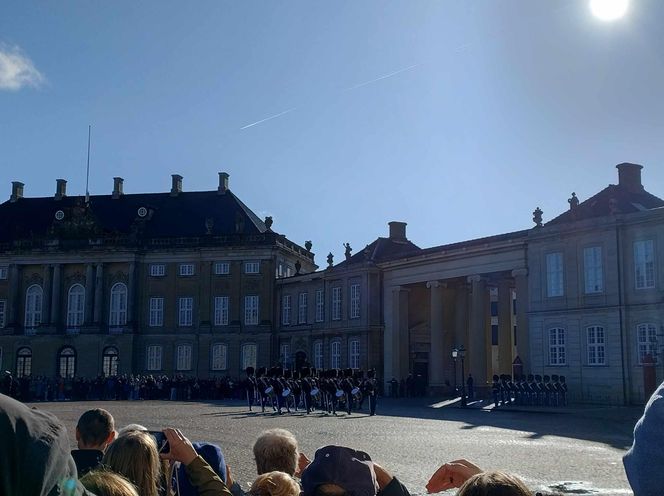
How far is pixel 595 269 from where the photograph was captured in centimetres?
4162

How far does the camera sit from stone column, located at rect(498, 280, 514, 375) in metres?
49.1

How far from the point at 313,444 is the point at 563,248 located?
25.3 m

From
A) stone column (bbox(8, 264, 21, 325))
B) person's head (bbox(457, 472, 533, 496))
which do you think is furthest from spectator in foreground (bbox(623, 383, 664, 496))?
stone column (bbox(8, 264, 21, 325))

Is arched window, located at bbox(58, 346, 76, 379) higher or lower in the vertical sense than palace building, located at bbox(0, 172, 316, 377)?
lower

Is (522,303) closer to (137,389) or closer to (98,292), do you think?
(137,389)

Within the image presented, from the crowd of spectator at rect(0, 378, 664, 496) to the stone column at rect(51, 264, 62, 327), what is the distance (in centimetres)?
6464

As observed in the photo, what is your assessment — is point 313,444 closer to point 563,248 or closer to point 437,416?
point 437,416

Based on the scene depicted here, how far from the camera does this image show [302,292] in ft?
206

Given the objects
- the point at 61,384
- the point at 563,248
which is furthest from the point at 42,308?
the point at 563,248

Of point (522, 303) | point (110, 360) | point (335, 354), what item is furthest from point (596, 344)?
point (110, 360)

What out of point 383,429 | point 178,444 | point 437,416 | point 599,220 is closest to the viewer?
point 178,444

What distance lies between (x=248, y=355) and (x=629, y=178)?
103 feet

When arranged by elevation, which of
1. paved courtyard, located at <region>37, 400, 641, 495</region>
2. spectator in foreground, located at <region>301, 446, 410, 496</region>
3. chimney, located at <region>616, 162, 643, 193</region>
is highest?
chimney, located at <region>616, 162, 643, 193</region>

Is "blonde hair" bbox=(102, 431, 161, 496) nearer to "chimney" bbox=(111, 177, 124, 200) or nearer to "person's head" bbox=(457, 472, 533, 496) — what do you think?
"person's head" bbox=(457, 472, 533, 496)
